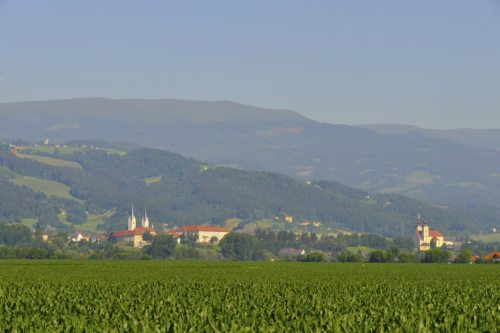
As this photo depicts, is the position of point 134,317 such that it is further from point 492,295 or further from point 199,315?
point 492,295

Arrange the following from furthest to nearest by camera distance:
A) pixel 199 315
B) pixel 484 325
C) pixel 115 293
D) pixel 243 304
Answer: pixel 115 293
pixel 243 304
pixel 199 315
pixel 484 325

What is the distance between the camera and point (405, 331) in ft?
110

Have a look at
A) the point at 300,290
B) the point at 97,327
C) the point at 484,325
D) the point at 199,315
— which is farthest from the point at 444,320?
the point at 300,290

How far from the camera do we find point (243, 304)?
153 feet

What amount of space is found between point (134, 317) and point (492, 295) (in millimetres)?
25300

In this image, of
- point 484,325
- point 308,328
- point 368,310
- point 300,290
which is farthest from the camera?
point 300,290

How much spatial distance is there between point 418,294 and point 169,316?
21.5m

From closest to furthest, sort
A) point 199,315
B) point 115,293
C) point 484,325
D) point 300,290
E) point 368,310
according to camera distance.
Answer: point 484,325 < point 199,315 < point 368,310 < point 115,293 < point 300,290

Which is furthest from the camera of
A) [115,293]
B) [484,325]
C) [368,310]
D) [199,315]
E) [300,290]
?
[300,290]

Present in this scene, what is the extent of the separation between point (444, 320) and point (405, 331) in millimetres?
3801

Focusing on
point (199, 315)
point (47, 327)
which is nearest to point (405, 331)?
point (199, 315)

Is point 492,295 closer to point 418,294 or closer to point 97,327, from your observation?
point 418,294

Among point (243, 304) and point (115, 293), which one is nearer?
point (243, 304)

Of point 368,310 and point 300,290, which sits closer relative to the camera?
point 368,310
